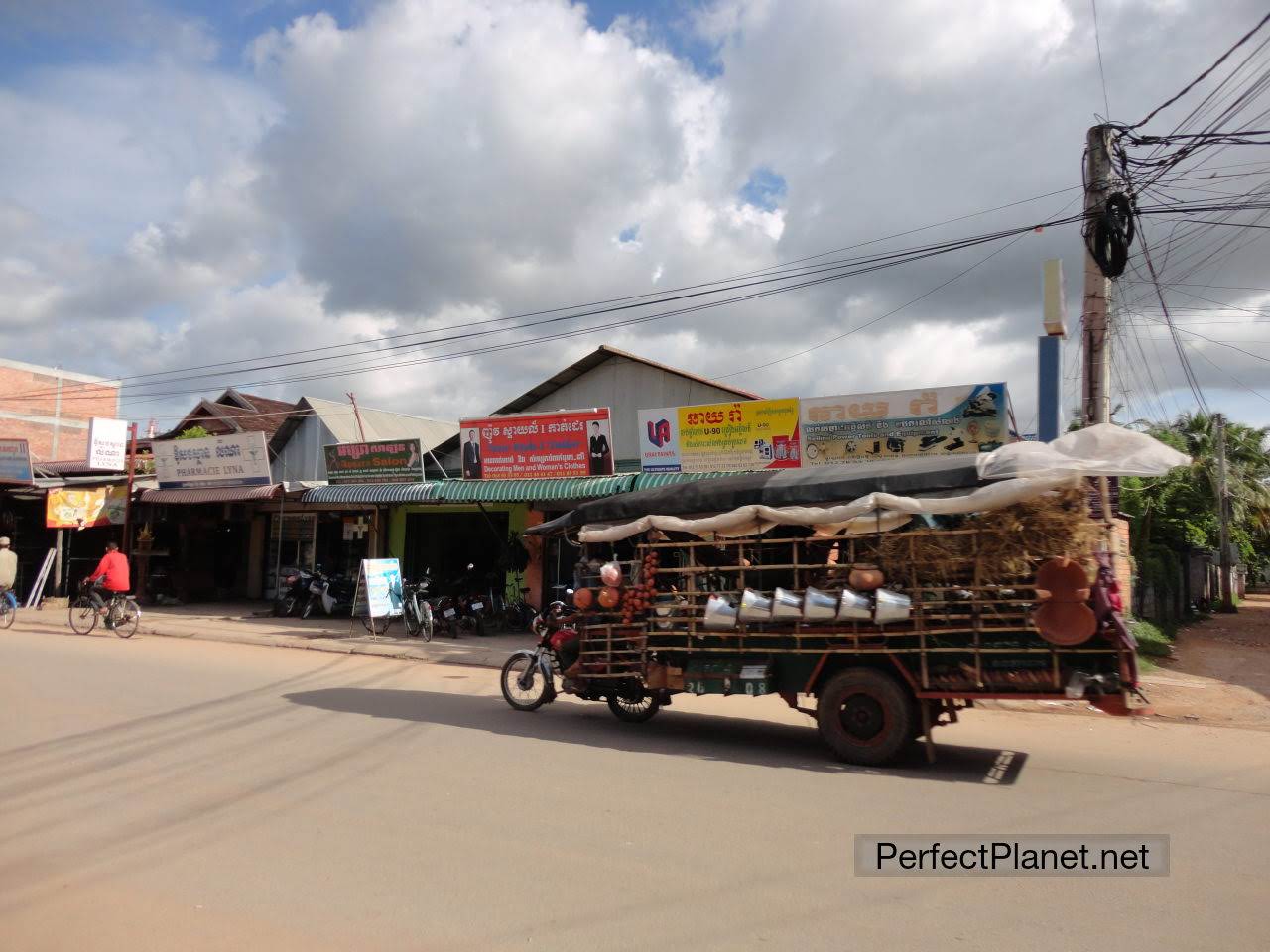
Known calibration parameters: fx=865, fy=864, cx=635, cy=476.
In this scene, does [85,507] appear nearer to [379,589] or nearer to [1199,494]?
[379,589]

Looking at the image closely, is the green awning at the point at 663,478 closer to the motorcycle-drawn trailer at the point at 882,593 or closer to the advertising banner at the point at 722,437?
the advertising banner at the point at 722,437

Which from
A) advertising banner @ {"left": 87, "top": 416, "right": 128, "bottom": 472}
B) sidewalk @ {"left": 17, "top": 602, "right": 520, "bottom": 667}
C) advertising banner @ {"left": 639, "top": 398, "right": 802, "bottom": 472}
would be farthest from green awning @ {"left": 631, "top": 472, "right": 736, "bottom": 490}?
advertising banner @ {"left": 87, "top": 416, "right": 128, "bottom": 472}

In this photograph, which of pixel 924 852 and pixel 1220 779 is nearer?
pixel 924 852

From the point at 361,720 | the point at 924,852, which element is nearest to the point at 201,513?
the point at 361,720

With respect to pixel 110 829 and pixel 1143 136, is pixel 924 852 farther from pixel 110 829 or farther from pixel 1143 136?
pixel 1143 136

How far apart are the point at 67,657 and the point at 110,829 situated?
9610 mm

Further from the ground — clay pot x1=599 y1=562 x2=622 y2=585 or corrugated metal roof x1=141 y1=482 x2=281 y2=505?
corrugated metal roof x1=141 y1=482 x2=281 y2=505

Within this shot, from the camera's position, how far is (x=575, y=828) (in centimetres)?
554

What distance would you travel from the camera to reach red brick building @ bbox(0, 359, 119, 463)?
42469mm

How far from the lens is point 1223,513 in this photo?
108ft

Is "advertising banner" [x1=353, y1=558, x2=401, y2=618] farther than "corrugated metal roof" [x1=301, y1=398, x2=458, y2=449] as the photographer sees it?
No

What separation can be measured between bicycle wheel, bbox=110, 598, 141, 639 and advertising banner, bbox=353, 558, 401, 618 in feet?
13.9

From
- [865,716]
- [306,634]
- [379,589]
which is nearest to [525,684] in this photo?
[865,716]

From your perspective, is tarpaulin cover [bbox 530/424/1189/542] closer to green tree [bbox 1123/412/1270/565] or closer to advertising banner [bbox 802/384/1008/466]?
advertising banner [bbox 802/384/1008/466]
